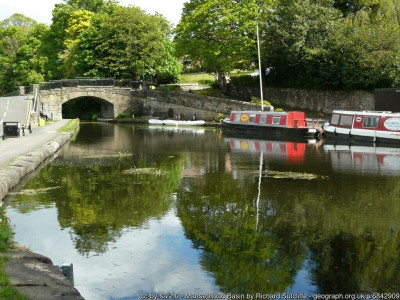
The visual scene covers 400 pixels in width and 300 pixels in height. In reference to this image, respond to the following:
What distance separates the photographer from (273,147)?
90.6ft

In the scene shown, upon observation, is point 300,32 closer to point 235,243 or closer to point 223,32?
point 223,32

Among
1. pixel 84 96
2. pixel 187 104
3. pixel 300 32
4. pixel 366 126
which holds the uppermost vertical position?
pixel 300 32

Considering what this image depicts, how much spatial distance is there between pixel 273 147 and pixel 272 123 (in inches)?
283

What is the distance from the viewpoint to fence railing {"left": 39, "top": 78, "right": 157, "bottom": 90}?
50594mm

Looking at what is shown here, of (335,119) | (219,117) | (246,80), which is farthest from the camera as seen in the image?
(246,80)

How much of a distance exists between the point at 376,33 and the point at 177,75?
26273 mm

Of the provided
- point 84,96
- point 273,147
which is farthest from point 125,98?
point 273,147

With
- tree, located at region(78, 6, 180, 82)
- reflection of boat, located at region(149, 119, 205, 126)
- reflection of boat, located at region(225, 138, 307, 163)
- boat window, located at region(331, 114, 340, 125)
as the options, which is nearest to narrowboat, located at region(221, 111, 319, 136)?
boat window, located at region(331, 114, 340, 125)

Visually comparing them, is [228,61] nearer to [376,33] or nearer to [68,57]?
[376,33]

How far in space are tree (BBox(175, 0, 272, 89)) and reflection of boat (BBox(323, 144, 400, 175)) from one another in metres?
17.7

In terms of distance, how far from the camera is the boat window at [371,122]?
2886cm

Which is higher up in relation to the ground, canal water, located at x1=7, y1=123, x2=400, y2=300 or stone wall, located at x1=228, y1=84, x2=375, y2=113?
stone wall, located at x1=228, y1=84, x2=375, y2=113

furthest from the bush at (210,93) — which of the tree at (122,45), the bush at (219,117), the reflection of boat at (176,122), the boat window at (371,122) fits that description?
the boat window at (371,122)

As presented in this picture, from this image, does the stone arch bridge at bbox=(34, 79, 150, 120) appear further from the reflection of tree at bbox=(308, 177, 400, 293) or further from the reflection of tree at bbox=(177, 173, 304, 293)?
the reflection of tree at bbox=(308, 177, 400, 293)
